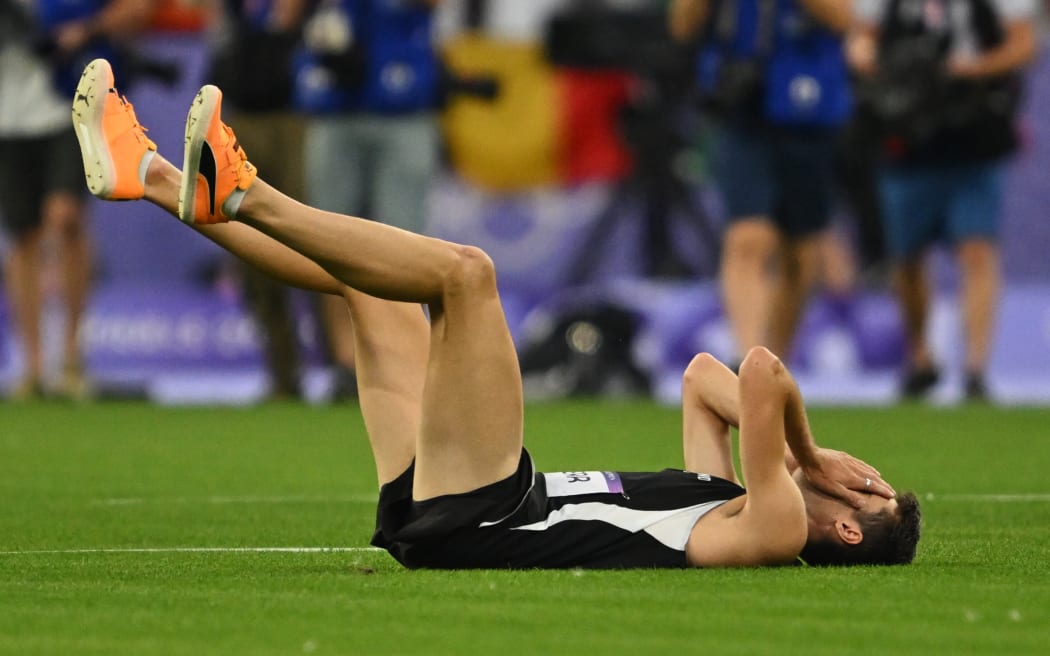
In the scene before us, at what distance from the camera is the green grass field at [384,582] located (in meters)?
4.43

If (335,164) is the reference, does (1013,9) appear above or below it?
above

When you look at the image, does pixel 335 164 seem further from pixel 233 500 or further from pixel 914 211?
pixel 233 500

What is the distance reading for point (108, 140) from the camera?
18.4 ft

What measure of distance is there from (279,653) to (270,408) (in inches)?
367

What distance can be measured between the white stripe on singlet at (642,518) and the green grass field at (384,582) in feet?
0.41

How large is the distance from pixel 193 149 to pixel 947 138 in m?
9.67

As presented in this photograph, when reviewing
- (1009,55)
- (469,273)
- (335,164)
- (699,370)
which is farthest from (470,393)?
(1009,55)

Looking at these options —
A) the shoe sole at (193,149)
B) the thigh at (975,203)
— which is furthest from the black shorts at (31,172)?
the shoe sole at (193,149)

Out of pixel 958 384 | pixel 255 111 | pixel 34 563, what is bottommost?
pixel 958 384

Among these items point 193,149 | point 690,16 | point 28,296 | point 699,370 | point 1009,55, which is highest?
point 690,16

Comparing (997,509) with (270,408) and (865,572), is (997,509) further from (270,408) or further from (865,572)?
(270,408)

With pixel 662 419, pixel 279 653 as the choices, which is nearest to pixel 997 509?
pixel 279 653

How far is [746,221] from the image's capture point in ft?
41.3

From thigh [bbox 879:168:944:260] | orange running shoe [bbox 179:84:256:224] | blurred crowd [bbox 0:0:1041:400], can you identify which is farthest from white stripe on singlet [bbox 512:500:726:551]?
thigh [bbox 879:168:944:260]
